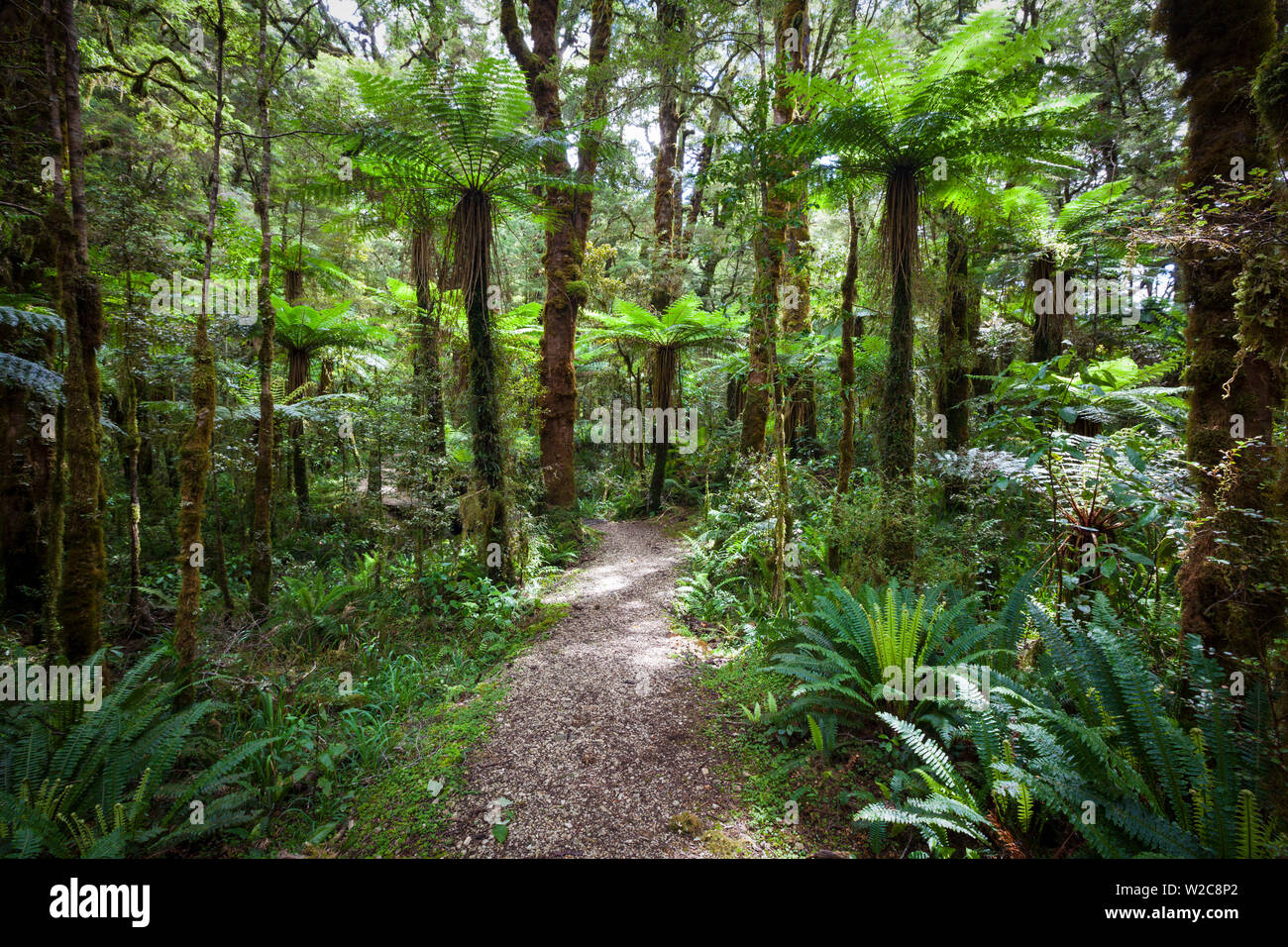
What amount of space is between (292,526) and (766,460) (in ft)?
24.0

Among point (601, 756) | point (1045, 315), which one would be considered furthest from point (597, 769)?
point (1045, 315)

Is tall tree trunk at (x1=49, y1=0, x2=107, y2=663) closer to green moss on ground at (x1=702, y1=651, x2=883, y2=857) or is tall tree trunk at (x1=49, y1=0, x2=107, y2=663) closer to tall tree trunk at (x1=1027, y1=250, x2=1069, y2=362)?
green moss on ground at (x1=702, y1=651, x2=883, y2=857)

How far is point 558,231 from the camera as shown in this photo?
723cm

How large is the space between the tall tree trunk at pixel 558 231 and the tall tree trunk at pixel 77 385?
4.25 m

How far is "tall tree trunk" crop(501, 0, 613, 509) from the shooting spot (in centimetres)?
686

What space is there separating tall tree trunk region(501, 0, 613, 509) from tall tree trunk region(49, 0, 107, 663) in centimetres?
425

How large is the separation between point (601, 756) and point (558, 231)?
695 cm

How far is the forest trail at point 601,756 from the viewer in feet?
7.76

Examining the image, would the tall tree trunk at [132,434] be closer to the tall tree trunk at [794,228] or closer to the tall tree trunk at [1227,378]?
the tall tree trunk at [794,228]

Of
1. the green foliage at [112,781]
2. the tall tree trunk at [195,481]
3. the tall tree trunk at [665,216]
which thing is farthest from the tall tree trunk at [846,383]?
the tall tree trunk at [665,216]

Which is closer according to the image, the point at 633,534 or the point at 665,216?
the point at 633,534

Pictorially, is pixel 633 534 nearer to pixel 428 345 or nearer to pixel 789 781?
pixel 428 345
